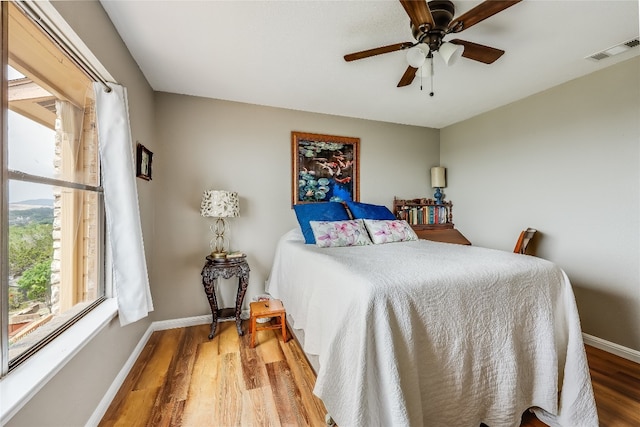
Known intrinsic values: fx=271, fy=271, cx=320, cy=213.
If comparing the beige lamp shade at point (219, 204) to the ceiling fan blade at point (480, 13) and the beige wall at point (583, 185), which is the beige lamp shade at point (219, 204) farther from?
the beige wall at point (583, 185)

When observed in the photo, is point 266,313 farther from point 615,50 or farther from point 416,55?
point 615,50

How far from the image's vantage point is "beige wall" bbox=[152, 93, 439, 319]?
107 inches

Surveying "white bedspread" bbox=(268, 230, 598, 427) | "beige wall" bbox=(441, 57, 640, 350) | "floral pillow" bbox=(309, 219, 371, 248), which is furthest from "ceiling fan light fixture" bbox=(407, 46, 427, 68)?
"beige wall" bbox=(441, 57, 640, 350)

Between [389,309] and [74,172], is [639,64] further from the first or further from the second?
[74,172]

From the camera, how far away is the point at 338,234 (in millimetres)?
2545

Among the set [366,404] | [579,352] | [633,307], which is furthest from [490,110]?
[366,404]

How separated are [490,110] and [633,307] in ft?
7.53

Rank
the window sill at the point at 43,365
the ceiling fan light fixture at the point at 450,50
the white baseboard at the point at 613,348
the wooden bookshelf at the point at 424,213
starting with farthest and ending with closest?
the wooden bookshelf at the point at 424,213 < the white baseboard at the point at 613,348 < the ceiling fan light fixture at the point at 450,50 < the window sill at the point at 43,365

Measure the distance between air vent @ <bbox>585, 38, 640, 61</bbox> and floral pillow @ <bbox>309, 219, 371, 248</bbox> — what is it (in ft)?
7.38

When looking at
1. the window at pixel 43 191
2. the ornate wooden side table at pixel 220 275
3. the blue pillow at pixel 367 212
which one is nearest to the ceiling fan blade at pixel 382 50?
the window at pixel 43 191

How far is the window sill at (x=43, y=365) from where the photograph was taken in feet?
2.84

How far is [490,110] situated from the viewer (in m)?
3.23

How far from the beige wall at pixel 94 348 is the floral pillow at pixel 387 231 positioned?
2.09m

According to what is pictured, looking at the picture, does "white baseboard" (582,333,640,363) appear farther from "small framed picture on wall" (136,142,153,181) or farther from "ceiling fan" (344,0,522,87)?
"small framed picture on wall" (136,142,153,181)
